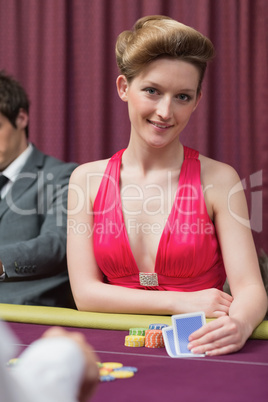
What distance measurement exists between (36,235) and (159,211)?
0.70 metres

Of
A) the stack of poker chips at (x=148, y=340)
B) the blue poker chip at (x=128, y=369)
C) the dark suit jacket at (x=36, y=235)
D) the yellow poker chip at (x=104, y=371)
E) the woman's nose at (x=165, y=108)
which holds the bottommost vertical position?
the dark suit jacket at (x=36, y=235)

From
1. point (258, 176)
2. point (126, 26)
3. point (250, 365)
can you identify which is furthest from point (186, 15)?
point (250, 365)

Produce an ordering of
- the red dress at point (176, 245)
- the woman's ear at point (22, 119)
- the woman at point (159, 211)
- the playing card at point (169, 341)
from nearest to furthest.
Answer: the playing card at point (169, 341), the woman at point (159, 211), the red dress at point (176, 245), the woman's ear at point (22, 119)

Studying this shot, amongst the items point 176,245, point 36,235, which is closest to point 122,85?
point 176,245

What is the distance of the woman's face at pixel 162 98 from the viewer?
1.63 metres

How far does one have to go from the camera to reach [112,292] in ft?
5.25

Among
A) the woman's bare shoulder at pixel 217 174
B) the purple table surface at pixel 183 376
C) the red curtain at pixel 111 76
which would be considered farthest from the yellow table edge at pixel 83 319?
the red curtain at pixel 111 76

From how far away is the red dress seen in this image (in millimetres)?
1724

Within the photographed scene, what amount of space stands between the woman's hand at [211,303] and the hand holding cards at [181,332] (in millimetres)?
247

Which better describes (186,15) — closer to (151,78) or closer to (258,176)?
(258,176)

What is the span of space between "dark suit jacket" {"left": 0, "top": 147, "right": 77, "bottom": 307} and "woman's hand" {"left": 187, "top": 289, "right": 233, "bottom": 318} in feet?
2.48

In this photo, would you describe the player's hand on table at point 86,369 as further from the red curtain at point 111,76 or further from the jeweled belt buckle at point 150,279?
the red curtain at point 111,76

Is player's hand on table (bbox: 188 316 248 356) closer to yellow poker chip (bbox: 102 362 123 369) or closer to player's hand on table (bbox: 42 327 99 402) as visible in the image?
yellow poker chip (bbox: 102 362 123 369)

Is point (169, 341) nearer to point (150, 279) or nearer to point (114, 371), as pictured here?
point (114, 371)
